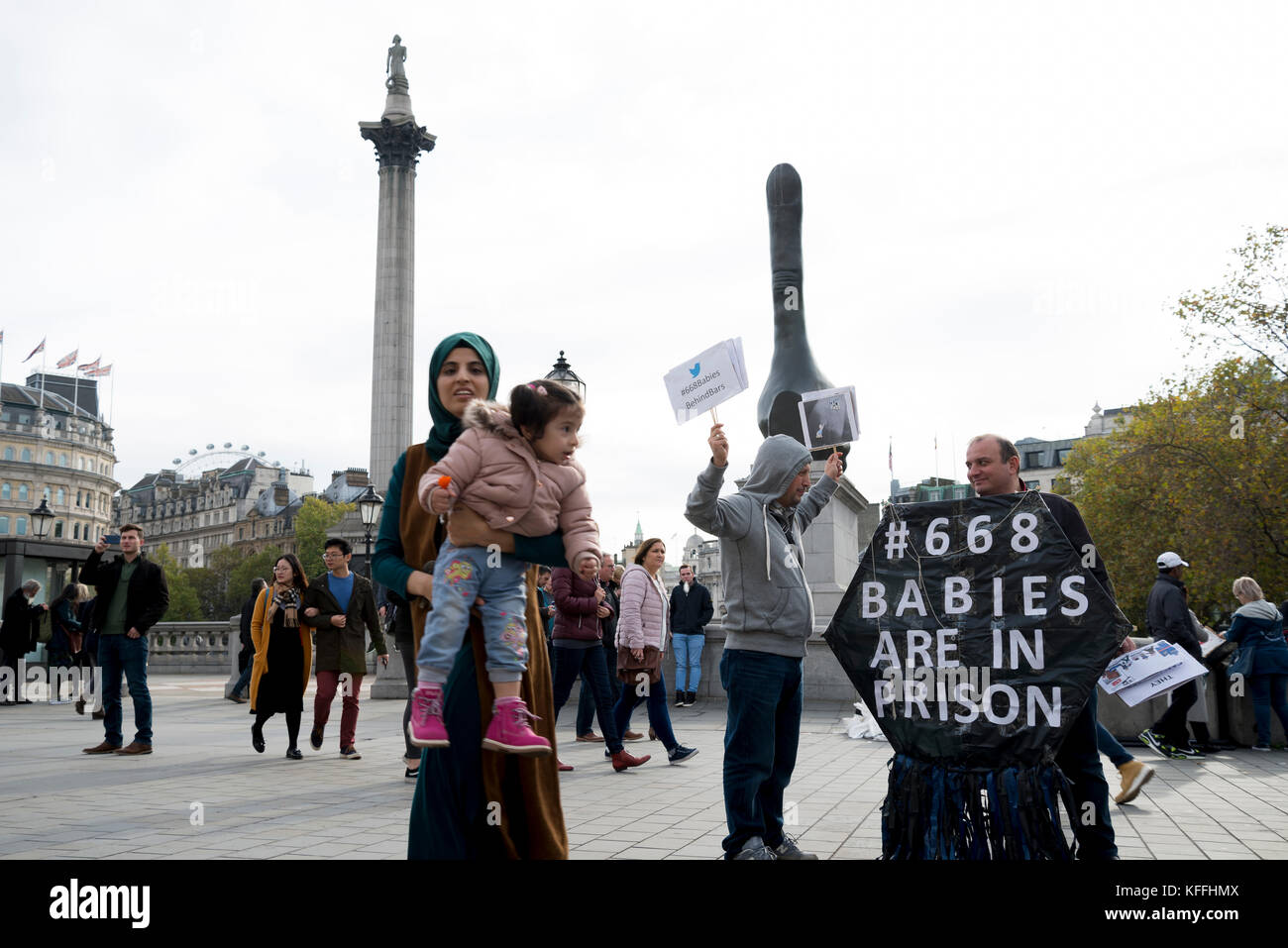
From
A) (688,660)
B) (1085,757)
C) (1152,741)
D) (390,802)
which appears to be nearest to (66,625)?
(688,660)

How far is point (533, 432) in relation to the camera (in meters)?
3.14

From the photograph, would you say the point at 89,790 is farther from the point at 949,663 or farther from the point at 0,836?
the point at 949,663

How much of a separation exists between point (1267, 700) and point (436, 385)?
443 inches

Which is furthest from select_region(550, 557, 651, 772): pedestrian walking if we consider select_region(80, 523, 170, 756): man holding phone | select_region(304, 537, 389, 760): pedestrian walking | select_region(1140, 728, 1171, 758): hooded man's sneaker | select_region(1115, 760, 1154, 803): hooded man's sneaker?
select_region(1140, 728, 1171, 758): hooded man's sneaker

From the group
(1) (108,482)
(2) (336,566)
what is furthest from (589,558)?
(1) (108,482)

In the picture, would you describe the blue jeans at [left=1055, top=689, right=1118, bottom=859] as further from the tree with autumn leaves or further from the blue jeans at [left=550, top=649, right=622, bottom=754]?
the tree with autumn leaves

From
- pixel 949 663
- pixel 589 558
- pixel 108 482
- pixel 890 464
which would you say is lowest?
pixel 949 663

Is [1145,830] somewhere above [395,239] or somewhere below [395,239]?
below

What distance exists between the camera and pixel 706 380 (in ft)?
17.3

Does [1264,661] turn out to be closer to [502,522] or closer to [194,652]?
[502,522]

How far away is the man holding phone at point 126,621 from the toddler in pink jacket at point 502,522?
25.9 feet

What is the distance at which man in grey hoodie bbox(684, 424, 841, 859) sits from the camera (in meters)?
4.91

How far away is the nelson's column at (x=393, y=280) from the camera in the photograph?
150 ft
